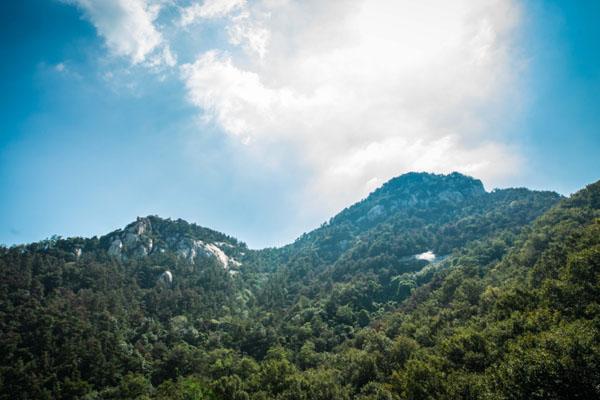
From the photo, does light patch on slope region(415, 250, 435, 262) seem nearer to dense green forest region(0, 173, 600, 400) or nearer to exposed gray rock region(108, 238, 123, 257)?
dense green forest region(0, 173, 600, 400)

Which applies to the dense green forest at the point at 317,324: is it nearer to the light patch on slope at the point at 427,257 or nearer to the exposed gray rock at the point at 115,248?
the exposed gray rock at the point at 115,248

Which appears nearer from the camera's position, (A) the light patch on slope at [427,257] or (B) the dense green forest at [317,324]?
(B) the dense green forest at [317,324]

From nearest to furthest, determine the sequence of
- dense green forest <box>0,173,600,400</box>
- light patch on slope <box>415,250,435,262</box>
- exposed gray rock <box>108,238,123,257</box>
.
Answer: dense green forest <box>0,173,600,400</box>, exposed gray rock <box>108,238,123,257</box>, light patch on slope <box>415,250,435,262</box>

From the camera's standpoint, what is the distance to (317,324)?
120 meters

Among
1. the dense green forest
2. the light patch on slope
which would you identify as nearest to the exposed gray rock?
the dense green forest

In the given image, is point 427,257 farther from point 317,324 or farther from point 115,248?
point 115,248

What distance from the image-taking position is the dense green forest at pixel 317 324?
46.3m

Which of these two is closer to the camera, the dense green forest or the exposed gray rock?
the dense green forest

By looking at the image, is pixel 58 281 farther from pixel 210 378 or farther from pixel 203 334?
pixel 210 378

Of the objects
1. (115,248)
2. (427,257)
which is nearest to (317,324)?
(427,257)

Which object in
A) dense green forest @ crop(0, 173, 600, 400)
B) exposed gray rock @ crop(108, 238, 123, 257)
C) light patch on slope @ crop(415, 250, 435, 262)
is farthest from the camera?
light patch on slope @ crop(415, 250, 435, 262)

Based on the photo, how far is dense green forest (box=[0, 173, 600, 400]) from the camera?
152 ft

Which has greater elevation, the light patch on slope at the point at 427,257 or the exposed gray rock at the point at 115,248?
the exposed gray rock at the point at 115,248

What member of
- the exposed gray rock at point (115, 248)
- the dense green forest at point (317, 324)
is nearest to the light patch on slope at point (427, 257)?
the dense green forest at point (317, 324)
